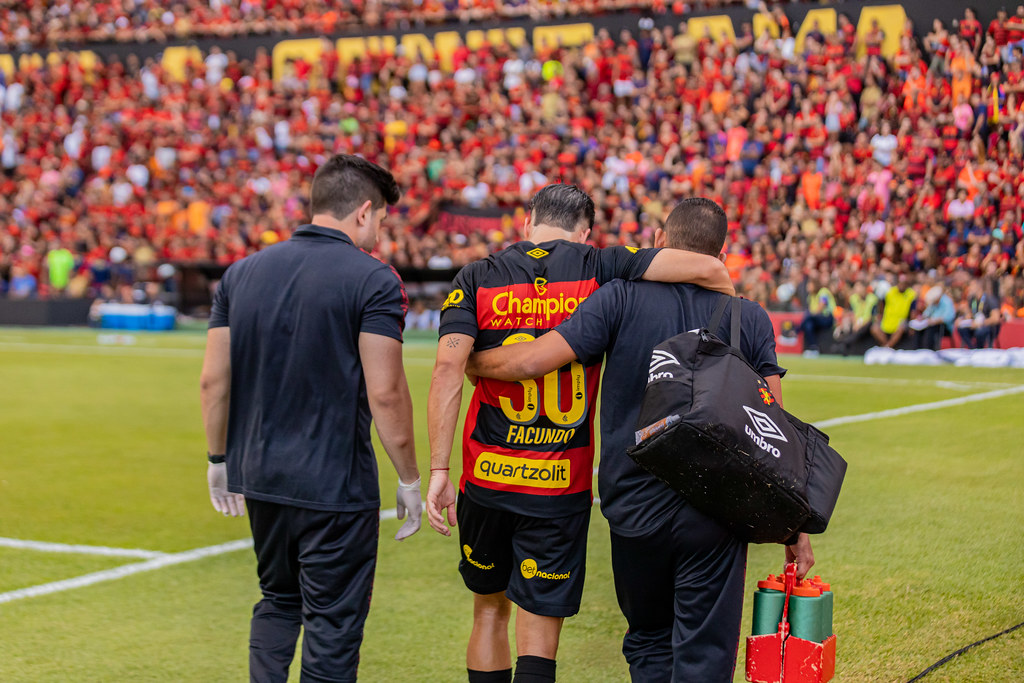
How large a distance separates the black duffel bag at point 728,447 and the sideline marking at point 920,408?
768cm

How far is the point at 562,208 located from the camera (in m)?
4.03

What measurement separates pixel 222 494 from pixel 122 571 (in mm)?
2658

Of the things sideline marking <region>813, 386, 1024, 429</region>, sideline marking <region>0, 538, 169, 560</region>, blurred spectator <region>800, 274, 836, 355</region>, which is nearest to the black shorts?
sideline marking <region>0, 538, 169, 560</region>

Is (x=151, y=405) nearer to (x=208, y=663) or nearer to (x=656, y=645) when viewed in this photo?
(x=208, y=663)

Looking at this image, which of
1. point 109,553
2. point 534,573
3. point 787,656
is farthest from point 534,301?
point 109,553

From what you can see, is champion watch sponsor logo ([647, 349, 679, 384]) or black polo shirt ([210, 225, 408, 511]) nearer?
champion watch sponsor logo ([647, 349, 679, 384])

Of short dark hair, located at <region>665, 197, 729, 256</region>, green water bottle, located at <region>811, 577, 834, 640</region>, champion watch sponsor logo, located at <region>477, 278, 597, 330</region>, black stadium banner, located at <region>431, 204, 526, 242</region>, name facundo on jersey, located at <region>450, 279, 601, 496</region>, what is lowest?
black stadium banner, located at <region>431, 204, 526, 242</region>

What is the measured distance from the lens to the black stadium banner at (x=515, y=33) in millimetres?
19172

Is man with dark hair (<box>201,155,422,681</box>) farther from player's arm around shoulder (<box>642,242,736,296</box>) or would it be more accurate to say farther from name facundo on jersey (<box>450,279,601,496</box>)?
player's arm around shoulder (<box>642,242,736,296</box>)

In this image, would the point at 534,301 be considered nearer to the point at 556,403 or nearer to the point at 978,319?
the point at 556,403

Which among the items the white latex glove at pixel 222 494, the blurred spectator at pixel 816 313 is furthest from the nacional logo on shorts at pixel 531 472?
the blurred spectator at pixel 816 313

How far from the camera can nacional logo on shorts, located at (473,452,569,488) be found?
12.8 feet

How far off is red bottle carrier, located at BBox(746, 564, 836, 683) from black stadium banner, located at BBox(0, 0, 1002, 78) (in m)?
11.3

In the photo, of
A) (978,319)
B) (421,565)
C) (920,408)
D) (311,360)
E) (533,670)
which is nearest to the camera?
(311,360)
